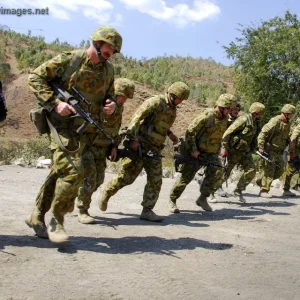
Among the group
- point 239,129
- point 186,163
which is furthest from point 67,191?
point 239,129

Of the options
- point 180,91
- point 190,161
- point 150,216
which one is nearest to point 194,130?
point 190,161

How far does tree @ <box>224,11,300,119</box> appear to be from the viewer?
23.9m

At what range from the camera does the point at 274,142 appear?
1079 centimetres

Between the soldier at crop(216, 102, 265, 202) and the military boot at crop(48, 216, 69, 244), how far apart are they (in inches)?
214

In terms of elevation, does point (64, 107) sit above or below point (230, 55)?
below

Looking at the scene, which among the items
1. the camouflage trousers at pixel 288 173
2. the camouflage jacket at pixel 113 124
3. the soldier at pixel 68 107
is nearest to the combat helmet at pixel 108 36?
the soldier at pixel 68 107

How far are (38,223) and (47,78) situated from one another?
4.80 feet

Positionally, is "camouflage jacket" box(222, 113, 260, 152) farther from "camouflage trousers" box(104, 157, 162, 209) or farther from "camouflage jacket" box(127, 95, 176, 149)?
"camouflage trousers" box(104, 157, 162, 209)

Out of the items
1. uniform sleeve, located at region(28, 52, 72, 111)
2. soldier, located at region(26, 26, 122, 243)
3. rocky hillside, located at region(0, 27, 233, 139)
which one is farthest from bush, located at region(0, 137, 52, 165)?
uniform sleeve, located at region(28, 52, 72, 111)

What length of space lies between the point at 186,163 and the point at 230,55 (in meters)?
19.5

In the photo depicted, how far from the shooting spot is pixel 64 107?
437cm

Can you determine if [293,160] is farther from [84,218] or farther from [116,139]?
[84,218]

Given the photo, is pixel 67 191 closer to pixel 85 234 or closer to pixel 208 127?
pixel 85 234

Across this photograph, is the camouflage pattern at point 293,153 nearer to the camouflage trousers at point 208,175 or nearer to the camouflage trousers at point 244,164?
the camouflage trousers at point 244,164
